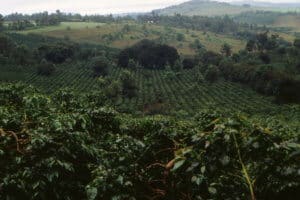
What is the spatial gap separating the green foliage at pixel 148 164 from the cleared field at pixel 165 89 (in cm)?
7073

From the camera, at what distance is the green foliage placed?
23.3ft

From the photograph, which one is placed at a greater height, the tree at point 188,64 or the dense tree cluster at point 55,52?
the dense tree cluster at point 55,52

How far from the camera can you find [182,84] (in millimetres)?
129125

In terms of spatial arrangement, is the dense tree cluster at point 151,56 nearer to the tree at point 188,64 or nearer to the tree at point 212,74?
the tree at point 188,64

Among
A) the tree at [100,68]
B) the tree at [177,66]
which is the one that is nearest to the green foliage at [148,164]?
the tree at [100,68]

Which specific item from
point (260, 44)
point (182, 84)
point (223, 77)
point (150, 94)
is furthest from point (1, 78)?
point (260, 44)

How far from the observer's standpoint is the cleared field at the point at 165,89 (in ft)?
309

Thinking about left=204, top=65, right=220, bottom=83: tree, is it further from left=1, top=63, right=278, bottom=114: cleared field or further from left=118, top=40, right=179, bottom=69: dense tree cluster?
left=118, top=40, right=179, bottom=69: dense tree cluster

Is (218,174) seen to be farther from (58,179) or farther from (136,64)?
(136,64)

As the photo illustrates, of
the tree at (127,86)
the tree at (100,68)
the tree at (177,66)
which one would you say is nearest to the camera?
the tree at (127,86)

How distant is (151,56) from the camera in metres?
162

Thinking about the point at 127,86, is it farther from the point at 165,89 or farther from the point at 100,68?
the point at 100,68

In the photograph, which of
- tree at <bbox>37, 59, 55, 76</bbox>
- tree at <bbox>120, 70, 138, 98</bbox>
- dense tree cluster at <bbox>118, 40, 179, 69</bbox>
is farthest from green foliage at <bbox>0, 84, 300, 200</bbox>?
dense tree cluster at <bbox>118, 40, 179, 69</bbox>

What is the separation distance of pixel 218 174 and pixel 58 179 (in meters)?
2.91
